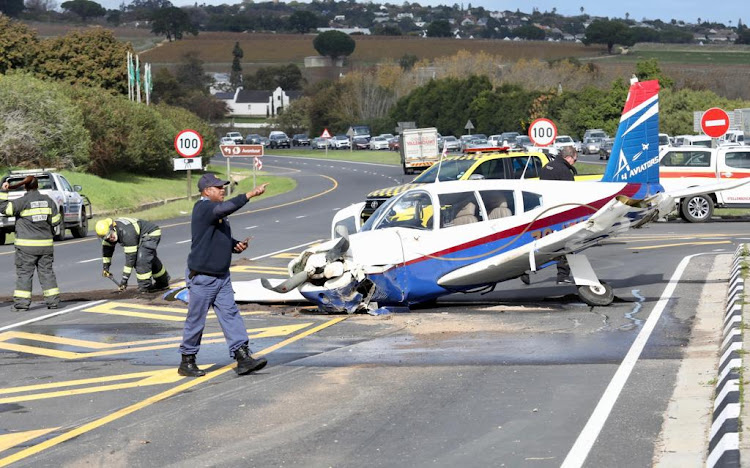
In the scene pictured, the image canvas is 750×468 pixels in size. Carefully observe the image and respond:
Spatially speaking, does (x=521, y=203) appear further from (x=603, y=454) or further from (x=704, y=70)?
(x=704, y=70)

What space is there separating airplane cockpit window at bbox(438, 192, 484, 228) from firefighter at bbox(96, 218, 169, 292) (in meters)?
4.66

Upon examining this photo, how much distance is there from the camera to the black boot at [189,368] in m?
11.3

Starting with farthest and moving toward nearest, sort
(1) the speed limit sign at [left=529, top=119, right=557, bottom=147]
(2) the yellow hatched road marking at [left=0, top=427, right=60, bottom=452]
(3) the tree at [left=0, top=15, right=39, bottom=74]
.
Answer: (3) the tree at [left=0, top=15, right=39, bottom=74] < (1) the speed limit sign at [left=529, top=119, right=557, bottom=147] < (2) the yellow hatched road marking at [left=0, top=427, right=60, bottom=452]

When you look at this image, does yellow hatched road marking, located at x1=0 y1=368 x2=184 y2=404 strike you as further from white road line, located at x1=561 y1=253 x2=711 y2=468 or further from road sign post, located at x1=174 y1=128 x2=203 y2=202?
road sign post, located at x1=174 y1=128 x2=203 y2=202

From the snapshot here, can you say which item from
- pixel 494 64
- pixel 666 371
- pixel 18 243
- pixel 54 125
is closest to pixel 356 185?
pixel 54 125

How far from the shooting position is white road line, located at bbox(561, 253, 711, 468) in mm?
8008

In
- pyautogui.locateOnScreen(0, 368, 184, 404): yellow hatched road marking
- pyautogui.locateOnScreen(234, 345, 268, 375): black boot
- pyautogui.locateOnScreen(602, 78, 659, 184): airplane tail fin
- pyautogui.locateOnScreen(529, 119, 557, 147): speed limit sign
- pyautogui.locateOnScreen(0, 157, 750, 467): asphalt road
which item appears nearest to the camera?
pyautogui.locateOnScreen(0, 157, 750, 467): asphalt road

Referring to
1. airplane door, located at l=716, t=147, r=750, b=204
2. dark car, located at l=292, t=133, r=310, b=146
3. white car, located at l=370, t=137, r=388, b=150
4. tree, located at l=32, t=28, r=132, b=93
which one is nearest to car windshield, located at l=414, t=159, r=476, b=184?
airplane door, located at l=716, t=147, r=750, b=204

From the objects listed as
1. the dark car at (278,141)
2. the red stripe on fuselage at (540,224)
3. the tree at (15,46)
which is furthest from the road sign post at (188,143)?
the dark car at (278,141)

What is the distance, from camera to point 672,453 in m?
7.96

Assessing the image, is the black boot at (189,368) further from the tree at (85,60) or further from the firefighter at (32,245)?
the tree at (85,60)

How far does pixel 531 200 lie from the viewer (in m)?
15.6

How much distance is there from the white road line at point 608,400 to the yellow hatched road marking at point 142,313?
5.24 meters

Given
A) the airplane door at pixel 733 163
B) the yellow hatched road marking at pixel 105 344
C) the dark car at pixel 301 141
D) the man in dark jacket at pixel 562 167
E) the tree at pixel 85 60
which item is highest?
the tree at pixel 85 60
